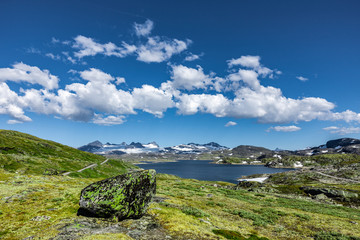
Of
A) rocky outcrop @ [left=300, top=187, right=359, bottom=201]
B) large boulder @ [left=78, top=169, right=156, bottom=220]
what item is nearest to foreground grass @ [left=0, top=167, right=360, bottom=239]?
large boulder @ [left=78, top=169, right=156, bottom=220]

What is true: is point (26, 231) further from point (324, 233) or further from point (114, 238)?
point (324, 233)

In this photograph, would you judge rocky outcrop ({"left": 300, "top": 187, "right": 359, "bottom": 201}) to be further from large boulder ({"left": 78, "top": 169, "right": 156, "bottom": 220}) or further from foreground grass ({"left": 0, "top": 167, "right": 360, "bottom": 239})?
large boulder ({"left": 78, "top": 169, "right": 156, "bottom": 220})

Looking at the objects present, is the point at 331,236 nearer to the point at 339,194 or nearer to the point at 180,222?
the point at 180,222

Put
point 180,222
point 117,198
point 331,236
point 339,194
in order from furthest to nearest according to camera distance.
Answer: point 339,194 → point 331,236 → point 180,222 → point 117,198

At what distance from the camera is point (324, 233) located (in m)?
23.5

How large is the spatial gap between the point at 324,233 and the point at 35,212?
114ft

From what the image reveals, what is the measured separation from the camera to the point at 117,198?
19.1 m

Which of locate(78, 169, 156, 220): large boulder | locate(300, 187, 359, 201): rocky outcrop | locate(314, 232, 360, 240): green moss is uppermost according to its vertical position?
locate(78, 169, 156, 220): large boulder

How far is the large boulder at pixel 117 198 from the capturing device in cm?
1897

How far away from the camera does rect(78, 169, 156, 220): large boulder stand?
62.2 feet

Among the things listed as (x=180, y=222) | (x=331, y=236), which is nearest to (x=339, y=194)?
(x=331, y=236)

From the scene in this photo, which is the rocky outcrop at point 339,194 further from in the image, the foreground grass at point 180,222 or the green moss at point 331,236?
the green moss at point 331,236

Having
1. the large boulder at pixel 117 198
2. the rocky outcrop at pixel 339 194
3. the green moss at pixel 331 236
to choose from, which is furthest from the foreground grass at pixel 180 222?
the rocky outcrop at pixel 339 194

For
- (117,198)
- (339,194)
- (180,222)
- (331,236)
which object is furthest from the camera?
(339,194)
